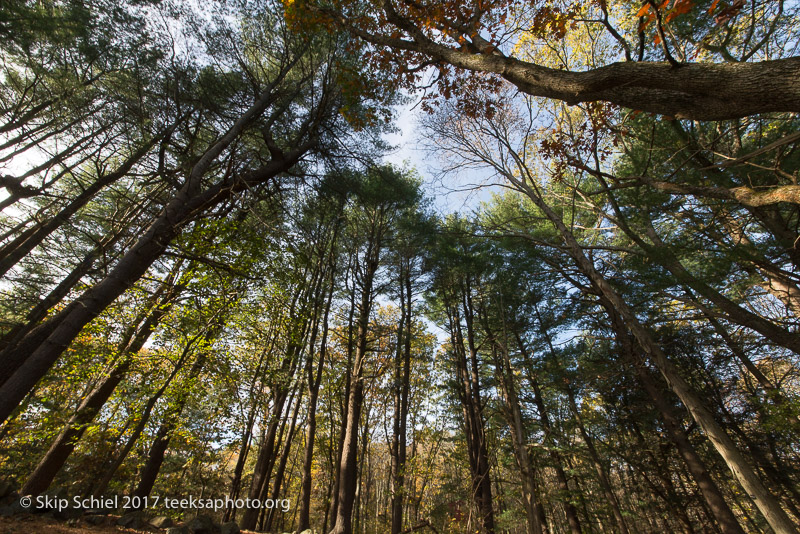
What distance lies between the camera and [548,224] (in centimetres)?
920

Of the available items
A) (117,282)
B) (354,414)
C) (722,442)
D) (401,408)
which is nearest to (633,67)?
(722,442)

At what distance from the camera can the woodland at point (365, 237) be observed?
Result: 3.78m

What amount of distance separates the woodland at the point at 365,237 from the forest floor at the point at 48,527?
54 cm

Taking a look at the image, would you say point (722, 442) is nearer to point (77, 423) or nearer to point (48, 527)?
point (48, 527)

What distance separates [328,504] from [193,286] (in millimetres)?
7918

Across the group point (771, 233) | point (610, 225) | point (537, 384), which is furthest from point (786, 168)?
point (537, 384)

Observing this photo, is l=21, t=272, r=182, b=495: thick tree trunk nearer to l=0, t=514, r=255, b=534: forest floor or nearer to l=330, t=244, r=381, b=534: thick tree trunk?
l=0, t=514, r=255, b=534: forest floor

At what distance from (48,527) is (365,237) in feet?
25.7

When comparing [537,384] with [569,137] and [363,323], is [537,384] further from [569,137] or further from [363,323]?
[569,137]

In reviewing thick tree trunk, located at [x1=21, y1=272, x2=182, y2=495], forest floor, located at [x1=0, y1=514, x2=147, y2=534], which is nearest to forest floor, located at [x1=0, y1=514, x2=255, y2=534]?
forest floor, located at [x1=0, y1=514, x2=147, y2=534]

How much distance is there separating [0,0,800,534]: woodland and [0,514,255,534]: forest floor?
54cm

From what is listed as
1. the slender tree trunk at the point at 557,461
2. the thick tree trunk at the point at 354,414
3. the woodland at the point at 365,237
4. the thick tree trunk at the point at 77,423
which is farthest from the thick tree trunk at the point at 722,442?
the thick tree trunk at the point at 77,423

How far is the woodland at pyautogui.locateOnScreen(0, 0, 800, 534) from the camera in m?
3.78

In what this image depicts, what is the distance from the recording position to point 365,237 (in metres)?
9.27
